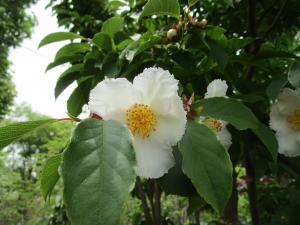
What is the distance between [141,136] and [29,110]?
61.1ft

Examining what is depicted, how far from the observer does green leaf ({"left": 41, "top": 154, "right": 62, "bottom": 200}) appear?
628 millimetres

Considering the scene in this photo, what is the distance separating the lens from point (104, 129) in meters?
0.54

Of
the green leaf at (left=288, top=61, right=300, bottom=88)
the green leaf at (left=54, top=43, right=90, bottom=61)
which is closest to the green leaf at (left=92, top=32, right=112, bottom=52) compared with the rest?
the green leaf at (left=54, top=43, right=90, bottom=61)

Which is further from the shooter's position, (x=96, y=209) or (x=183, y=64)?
(x=183, y=64)

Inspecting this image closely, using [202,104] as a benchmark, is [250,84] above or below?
above

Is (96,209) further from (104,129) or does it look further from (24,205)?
(24,205)

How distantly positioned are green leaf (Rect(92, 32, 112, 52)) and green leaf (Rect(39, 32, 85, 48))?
91 mm

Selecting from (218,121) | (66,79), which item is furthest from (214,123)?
(66,79)

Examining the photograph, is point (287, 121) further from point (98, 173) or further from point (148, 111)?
point (98, 173)

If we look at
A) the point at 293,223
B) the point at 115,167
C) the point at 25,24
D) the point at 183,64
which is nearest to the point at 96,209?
the point at 115,167

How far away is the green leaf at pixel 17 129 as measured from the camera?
23.3 inches

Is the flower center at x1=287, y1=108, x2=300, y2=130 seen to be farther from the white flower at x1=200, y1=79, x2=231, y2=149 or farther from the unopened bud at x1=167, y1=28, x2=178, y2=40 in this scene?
the unopened bud at x1=167, y1=28, x2=178, y2=40

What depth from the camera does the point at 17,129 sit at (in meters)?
0.59

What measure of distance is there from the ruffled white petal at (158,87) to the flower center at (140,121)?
0.02 metres
